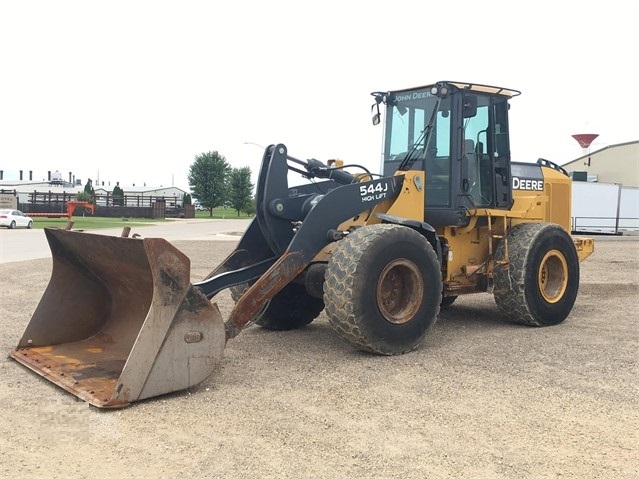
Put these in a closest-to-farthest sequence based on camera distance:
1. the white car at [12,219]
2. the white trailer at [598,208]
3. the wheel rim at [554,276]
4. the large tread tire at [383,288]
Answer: the large tread tire at [383,288]
the wheel rim at [554,276]
the white trailer at [598,208]
the white car at [12,219]

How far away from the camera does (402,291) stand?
6578mm

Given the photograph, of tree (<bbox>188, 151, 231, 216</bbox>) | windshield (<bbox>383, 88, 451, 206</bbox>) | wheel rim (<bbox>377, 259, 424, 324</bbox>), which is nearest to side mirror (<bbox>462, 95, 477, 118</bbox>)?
windshield (<bbox>383, 88, 451, 206</bbox>)

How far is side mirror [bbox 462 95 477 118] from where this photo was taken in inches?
291

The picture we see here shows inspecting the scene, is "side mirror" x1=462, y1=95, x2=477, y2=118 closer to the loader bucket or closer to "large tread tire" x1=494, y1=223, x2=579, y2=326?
"large tread tire" x1=494, y1=223, x2=579, y2=326

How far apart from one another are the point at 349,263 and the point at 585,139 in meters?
43.2

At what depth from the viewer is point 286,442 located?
13.7 feet

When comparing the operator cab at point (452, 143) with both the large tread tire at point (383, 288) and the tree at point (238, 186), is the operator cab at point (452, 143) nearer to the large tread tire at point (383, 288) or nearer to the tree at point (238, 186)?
the large tread tire at point (383, 288)

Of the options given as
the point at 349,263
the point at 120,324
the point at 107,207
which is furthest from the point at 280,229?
the point at 107,207

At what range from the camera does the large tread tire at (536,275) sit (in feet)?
25.3

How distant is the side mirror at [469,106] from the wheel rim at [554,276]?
209 cm

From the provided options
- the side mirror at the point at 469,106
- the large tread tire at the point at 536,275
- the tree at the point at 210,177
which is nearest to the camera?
the side mirror at the point at 469,106

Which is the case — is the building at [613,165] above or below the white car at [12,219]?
above

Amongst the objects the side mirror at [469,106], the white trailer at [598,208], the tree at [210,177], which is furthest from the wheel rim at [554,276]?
the tree at [210,177]

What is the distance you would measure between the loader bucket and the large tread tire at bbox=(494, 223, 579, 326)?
390cm
